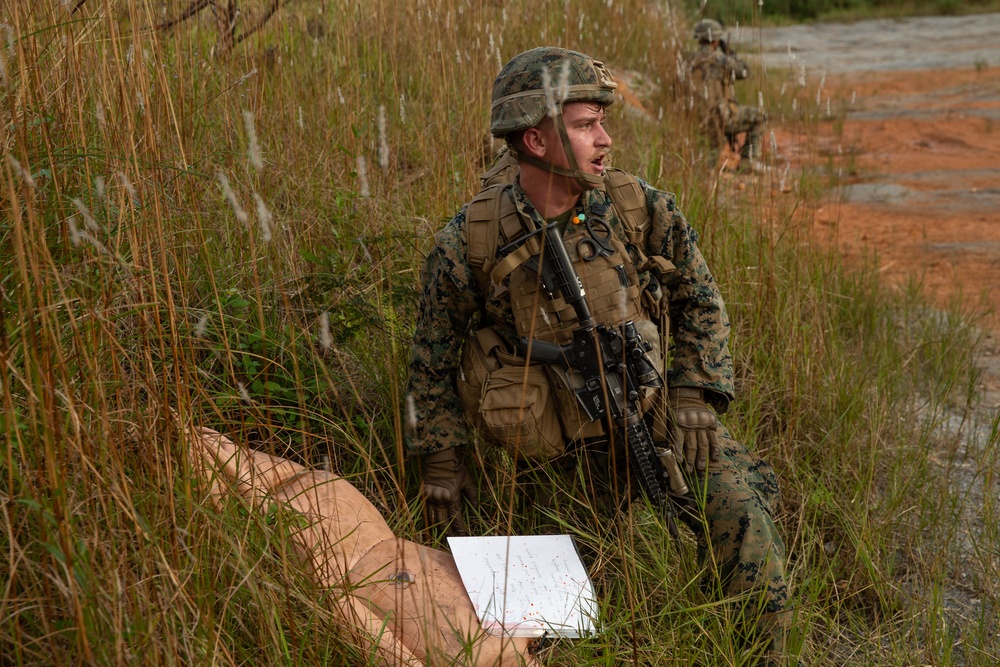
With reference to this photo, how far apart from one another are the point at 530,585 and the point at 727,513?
565 millimetres

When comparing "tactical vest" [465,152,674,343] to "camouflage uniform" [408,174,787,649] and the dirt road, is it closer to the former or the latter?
"camouflage uniform" [408,174,787,649]

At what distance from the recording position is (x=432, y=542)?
2658 mm

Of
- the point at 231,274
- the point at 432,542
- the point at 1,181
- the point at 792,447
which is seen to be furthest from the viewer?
the point at 792,447

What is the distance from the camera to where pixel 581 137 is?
2.43m

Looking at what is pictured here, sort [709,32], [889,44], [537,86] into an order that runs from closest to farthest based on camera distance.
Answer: [537,86], [709,32], [889,44]

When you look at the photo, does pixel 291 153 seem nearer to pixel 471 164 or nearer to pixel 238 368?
pixel 471 164

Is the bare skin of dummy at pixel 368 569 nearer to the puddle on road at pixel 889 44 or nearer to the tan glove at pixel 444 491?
the tan glove at pixel 444 491

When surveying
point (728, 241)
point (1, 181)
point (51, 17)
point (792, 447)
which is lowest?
point (792, 447)

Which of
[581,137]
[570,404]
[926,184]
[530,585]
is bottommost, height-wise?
[926,184]

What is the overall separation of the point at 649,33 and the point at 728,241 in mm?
4751

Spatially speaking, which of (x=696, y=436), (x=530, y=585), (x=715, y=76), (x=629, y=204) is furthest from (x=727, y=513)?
(x=715, y=76)

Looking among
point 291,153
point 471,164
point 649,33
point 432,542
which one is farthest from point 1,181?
point 649,33

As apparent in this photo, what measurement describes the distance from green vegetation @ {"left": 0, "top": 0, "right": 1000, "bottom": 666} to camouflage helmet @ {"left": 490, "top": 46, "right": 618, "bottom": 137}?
1.78 feet

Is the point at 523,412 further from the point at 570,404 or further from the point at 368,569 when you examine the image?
the point at 368,569
